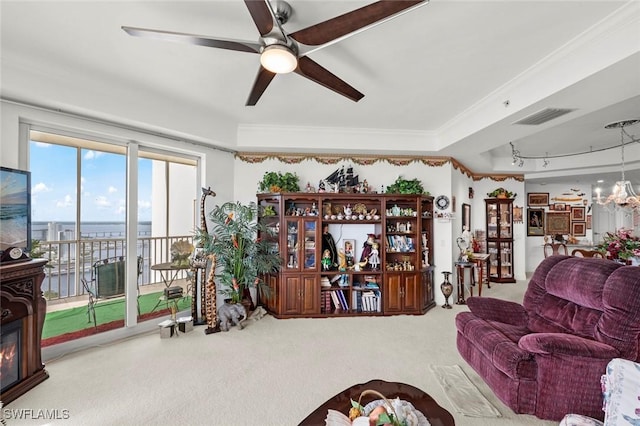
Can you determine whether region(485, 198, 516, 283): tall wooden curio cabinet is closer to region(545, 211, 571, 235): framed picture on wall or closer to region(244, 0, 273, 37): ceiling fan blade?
region(545, 211, 571, 235): framed picture on wall

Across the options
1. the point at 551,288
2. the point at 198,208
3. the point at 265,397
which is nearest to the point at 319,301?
the point at 265,397

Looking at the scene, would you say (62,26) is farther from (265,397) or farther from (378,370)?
(378,370)

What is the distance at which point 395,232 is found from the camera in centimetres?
461

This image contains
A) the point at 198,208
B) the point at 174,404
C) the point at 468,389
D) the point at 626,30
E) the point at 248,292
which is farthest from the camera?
the point at 248,292

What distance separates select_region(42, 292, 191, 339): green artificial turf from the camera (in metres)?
3.40

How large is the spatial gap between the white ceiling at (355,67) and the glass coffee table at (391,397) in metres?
2.46

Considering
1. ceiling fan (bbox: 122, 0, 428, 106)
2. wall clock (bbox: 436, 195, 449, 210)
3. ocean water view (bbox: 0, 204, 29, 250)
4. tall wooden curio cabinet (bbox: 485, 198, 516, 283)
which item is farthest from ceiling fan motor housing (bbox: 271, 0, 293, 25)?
tall wooden curio cabinet (bbox: 485, 198, 516, 283)

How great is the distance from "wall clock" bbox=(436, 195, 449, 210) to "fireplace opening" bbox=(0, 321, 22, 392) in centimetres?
541

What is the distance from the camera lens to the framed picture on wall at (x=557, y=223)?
7.48 meters

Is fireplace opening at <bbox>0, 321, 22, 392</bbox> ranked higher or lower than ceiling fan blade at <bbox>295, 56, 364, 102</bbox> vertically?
lower

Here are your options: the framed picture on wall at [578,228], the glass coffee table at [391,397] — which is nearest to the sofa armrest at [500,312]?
the glass coffee table at [391,397]

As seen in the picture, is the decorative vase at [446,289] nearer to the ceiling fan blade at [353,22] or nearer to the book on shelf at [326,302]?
the book on shelf at [326,302]

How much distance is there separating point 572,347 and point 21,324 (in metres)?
4.35

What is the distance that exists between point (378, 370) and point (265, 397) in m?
1.12
